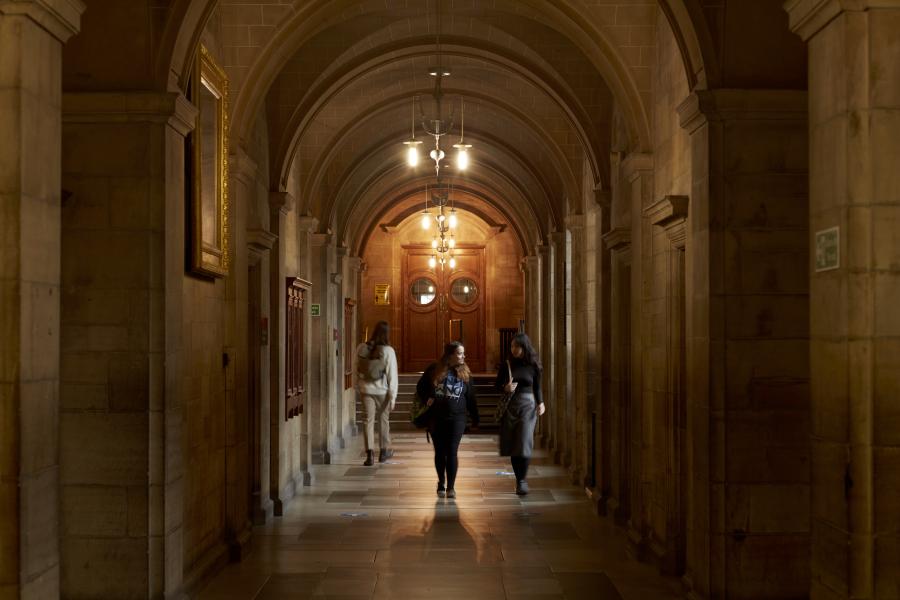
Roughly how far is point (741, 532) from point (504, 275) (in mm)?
23649

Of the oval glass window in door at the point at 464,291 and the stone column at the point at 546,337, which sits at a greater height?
the oval glass window in door at the point at 464,291

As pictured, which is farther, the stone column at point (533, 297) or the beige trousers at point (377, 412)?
the stone column at point (533, 297)

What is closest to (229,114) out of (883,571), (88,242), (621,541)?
(88,242)

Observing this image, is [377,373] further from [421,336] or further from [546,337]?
[421,336]

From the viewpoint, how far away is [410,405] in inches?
861

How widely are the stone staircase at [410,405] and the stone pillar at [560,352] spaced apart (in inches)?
190

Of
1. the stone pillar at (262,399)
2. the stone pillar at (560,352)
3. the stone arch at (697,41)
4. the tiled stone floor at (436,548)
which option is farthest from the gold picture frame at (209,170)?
the stone pillar at (560,352)

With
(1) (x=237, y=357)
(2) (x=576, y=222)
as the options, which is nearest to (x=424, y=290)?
(2) (x=576, y=222)

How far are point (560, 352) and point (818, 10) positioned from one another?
10819mm

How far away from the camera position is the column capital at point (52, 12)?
3.71 meters

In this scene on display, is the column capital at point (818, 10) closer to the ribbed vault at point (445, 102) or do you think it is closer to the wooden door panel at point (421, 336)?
the ribbed vault at point (445, 102)

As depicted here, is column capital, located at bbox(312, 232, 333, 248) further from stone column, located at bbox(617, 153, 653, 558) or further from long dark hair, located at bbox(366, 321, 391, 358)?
stone column, located at bbox(617, 153, 653, 558)

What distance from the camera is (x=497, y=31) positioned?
1070cm

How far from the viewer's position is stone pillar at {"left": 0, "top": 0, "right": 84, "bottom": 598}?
372 cm
